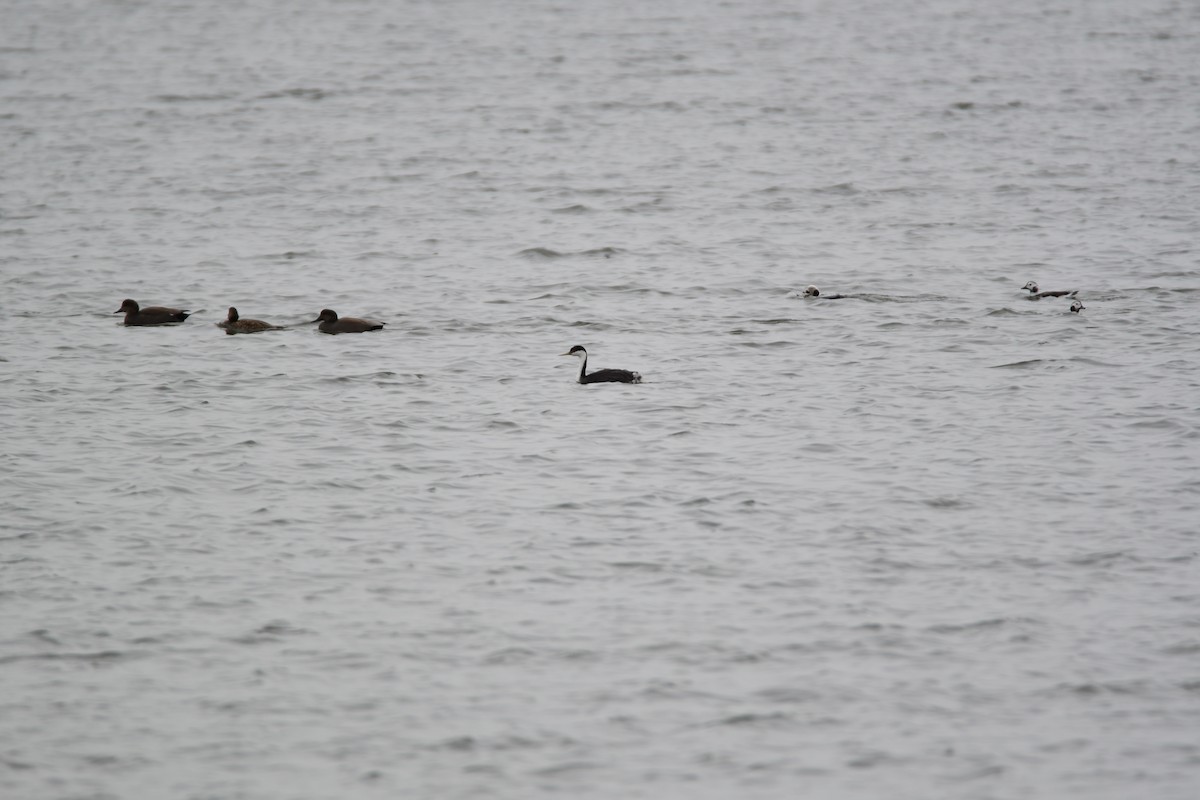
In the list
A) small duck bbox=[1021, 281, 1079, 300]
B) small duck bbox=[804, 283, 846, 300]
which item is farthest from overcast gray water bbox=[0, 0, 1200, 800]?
small duck bbox=[1021, 281, 1079, 300]

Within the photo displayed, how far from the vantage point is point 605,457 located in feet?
53.7

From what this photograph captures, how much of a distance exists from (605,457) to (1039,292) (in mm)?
9315

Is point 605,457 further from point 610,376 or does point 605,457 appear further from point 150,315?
point 150,315

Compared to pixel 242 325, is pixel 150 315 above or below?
above

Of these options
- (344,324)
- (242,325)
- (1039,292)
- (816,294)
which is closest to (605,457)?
(344,324)

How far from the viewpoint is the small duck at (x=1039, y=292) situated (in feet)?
71.3

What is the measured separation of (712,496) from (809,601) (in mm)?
2634

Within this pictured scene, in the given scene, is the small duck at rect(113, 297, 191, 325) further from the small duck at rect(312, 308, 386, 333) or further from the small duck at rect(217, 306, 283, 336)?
the small duck at rect(312, 308, 386, 333)

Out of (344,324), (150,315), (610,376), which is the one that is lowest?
(610,376)

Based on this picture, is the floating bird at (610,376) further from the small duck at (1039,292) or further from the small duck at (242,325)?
the small duck at (1039,292)

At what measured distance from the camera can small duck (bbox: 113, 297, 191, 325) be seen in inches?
840

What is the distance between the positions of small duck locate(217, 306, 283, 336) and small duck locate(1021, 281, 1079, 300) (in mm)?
11194

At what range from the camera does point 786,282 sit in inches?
939

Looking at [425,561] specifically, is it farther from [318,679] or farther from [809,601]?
[809,601]
